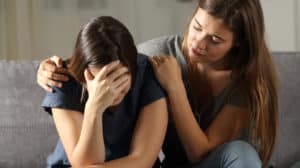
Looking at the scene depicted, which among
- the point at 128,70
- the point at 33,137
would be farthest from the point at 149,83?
the point at 33,137

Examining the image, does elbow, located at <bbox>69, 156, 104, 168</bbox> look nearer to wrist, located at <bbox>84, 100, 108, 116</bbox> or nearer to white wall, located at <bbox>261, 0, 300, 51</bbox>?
wrist, located at <bbox>84, 100, 108, 116</bbox>

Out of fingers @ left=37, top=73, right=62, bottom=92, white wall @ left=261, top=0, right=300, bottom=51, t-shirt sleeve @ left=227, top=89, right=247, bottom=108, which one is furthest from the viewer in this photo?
white wall @ left=261, top=0, right=300, bottom=51

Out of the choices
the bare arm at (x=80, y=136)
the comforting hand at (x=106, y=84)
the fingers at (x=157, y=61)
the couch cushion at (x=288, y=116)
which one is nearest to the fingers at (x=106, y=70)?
the comforting hand at (x=106, y=84)

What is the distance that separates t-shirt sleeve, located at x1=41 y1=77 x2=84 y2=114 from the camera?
57.3 inches

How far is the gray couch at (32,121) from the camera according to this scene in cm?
182

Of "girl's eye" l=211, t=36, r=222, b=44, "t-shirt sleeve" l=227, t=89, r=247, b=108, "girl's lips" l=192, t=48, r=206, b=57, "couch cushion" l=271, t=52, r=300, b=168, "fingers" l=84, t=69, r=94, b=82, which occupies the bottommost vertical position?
Answer: "couch cushion" l=271, t=52, r=300, b=168

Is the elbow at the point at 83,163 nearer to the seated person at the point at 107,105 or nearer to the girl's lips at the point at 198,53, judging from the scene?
the seated person at the point at 107,105

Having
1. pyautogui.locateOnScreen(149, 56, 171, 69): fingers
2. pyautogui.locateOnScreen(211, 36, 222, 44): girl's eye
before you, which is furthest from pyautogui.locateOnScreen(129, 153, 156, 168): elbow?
pyautogui.locateOnScreen(211, 36, 222, 44): girl's eye

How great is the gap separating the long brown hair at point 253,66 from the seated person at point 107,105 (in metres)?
0.26

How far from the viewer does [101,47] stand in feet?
4.42

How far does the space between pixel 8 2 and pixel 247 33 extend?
4.06 feet

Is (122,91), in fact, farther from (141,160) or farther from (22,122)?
(22,122)

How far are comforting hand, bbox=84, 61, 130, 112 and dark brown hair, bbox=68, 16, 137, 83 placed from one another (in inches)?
0.8

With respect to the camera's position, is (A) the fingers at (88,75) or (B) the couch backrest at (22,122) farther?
(B) the couch backrest at (22,122)
